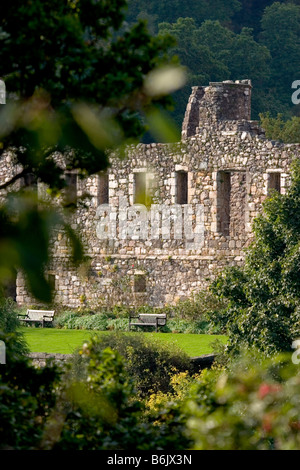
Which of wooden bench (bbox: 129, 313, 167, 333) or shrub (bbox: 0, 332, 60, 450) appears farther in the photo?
wooden bench (bbox: 129, 313, 167, 333)

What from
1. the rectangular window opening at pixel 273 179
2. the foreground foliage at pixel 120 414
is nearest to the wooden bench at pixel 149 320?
the rectangular window opening at pixel 273 179

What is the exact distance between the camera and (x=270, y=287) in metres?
15.8

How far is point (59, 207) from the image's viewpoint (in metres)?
5.43

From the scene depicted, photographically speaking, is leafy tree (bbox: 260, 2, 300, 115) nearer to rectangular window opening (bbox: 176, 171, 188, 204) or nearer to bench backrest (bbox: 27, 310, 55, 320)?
rectangular window opening (bbox: 176, 171, 188, 204)

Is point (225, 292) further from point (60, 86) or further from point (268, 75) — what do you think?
point (268, 75)

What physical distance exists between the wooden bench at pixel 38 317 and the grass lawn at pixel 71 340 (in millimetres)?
456

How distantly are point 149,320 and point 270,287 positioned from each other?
6.53 meters

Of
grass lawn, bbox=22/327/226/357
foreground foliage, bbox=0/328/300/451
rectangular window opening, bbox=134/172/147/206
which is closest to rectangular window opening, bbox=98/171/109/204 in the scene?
rectangular window opening, bbox=134/172/147/206

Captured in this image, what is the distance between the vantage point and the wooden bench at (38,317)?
23.0 metres

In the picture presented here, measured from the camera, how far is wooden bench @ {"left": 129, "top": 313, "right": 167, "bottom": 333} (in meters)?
21.7

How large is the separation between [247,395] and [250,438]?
0.21 metres

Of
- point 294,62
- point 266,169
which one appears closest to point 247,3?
point 294,62

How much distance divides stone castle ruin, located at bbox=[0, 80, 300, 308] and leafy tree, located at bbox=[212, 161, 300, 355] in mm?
5483

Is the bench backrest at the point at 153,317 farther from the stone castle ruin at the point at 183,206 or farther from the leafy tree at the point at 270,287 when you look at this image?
the leafy tree at the point at 270,287
